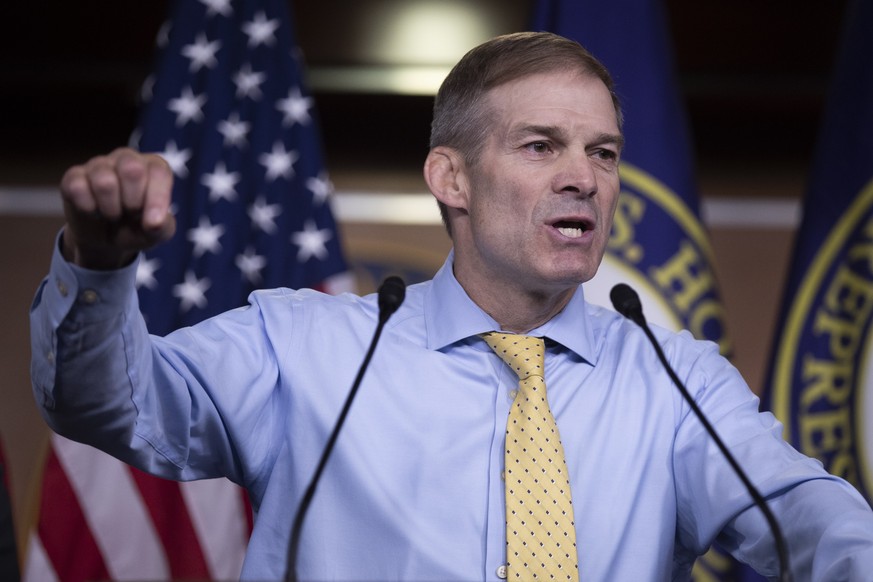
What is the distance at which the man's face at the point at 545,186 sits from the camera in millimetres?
1604

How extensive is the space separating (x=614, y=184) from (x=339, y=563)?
0.74 m

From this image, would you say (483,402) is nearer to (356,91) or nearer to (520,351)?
(520,351)

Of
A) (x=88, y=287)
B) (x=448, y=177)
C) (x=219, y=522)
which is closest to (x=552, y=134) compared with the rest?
(x=448, y=177)

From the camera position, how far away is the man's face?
1.60 metres

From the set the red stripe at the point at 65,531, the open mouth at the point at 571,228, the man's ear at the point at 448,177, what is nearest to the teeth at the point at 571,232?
the open mouth at the point at 571,228

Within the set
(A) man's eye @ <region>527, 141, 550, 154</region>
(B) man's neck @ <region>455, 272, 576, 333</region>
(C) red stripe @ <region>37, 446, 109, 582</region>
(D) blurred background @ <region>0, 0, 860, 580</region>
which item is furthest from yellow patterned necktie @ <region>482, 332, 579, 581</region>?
(D) blurred background @ <region>0, 0, 860, 580</region>

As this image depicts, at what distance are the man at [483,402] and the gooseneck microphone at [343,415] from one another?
0.17 m

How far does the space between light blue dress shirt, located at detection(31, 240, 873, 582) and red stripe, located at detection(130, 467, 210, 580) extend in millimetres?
1279

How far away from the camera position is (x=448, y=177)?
1.88 meters

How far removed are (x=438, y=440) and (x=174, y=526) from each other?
155 centimetres

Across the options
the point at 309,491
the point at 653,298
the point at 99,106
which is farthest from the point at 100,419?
the point at 99,106

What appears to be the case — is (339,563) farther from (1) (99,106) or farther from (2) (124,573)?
(1) (99,106)

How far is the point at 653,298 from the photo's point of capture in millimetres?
2898

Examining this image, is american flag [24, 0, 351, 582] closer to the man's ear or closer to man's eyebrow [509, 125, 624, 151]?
the man's ear
